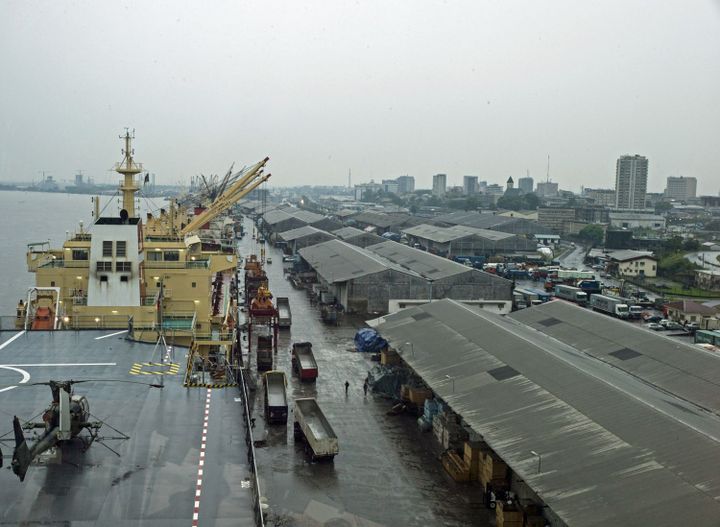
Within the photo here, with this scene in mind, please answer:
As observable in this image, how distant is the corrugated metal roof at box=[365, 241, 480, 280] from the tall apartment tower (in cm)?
12071

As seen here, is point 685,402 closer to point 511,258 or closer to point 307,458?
point 307,458

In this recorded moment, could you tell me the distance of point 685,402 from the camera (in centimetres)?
2064

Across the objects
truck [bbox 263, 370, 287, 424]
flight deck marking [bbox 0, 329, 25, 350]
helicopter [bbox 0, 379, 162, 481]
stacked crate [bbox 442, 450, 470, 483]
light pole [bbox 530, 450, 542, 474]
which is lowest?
stacked crate [bbox 442, 450, 470, 483]

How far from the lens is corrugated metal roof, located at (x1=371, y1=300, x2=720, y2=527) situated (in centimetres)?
Answer: 1351

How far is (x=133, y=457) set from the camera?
44.9 ft

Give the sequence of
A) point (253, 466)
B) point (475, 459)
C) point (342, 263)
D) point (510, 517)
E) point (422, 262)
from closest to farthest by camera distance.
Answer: point (253, 466), point (510, 517), point (475, 459), point (342, 263), point (422, 262)

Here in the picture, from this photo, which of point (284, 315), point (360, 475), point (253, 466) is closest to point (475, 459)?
point (360, 475)

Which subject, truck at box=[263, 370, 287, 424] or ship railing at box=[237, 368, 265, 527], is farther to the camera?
truck at box=[263, 370, 287, 424]

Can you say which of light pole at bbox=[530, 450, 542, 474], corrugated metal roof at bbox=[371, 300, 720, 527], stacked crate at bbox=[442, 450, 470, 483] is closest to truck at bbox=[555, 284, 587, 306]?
corrugated metal roof at bbox=[371, 300, 720, 527]

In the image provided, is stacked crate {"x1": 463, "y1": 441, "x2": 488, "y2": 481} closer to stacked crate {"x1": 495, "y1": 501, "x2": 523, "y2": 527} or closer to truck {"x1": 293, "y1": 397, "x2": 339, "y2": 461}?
stacked crate {"x1": 495, "y1": 501, "x2": 523, "y2": 527}

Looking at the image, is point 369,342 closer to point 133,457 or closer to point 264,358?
point 264,358

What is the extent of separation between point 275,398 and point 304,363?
5.01m

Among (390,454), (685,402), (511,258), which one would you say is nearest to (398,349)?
(390,454)

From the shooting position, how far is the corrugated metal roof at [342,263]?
A: 153 feet
